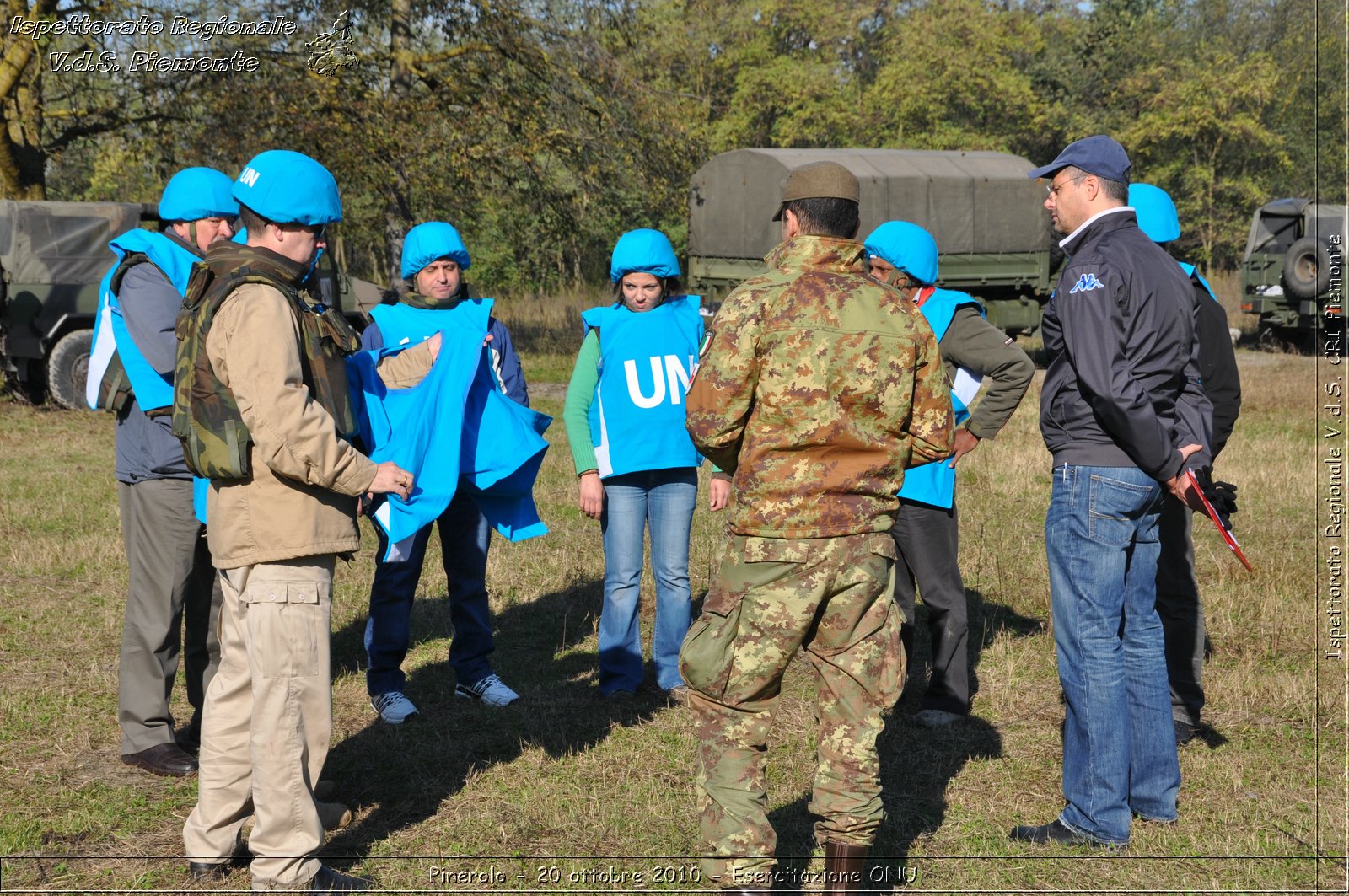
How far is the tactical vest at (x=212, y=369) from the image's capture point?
3508mm

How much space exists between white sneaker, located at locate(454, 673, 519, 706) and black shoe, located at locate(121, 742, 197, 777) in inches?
50.7

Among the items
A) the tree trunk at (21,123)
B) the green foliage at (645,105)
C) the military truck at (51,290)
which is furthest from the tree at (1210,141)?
the tree trunk at (21,123)

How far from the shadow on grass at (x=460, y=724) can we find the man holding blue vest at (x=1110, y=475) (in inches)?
79.2

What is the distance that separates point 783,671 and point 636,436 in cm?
223

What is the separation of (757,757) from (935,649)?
2280 millimetres

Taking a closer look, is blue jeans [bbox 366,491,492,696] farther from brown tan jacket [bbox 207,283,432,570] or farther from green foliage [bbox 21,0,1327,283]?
green foliage [bbox 21,0,1327,283]

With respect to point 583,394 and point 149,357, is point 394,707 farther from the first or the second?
point 149,357

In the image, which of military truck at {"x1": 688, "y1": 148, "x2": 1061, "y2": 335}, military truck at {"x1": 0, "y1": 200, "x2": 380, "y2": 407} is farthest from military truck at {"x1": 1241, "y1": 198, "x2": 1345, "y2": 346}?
military truck at {"x1": 0, "y1": 200, "x2": 380, "y2": 407}

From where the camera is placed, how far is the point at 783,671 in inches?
136

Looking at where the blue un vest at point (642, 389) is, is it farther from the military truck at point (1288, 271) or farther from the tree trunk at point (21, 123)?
the military truck at point (1288, 271)

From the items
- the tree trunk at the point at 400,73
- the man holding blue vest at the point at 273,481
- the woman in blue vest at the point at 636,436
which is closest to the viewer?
the man holding blue vest at the point at 273,481

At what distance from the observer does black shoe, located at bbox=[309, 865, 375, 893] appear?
3711 millimetres

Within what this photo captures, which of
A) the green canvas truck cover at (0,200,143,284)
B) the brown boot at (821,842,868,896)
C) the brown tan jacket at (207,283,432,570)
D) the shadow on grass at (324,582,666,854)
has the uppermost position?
the green canvas truck cover at (0,200,143,284)

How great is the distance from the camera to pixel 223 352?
11.4 feet
